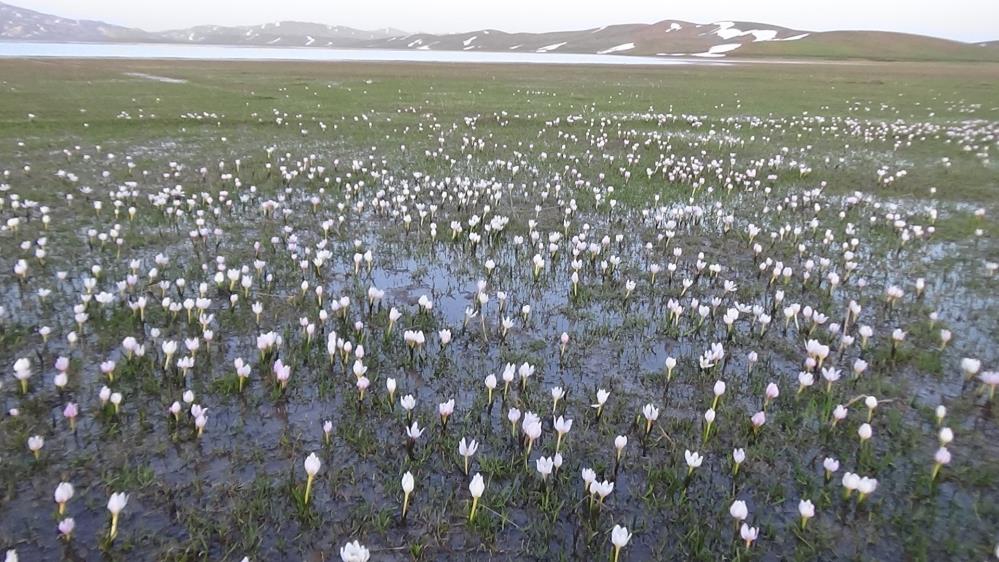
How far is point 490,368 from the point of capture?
6262 mm

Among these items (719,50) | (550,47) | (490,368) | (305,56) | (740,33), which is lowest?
(490,368)

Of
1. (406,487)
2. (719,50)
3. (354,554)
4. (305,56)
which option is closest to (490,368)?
(406,487)

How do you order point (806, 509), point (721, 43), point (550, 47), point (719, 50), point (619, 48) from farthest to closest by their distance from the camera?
point (550, 47) < point (619, 48) < point (721, 43) < point (719, 50) < point (806, 509)

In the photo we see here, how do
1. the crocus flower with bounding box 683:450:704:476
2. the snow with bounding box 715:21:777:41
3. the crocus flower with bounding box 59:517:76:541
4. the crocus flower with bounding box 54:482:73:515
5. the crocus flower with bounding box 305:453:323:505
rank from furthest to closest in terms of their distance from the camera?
1. the snow with bounding box 715:21:777:41
2. the crocus flower with bounding box 683:450:704:476
3. the crocus flower with bounding box 305:453:323:505
4. the crocus flower with bounding box 54:482:73:515
5. the crocus flower with bounding box 59:517:76:541

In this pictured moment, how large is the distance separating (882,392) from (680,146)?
15172 mm

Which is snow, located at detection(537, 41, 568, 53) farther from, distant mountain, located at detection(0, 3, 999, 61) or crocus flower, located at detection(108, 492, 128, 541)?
crocus flower, located at detection(108, 492, 128, 541)

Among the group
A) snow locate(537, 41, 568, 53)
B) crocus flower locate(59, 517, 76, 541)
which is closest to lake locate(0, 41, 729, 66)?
snow locate(537, 41, 568, 53)

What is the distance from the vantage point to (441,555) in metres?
3.99

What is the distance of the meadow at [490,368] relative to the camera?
4211mm

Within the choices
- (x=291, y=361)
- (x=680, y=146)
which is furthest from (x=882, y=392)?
(x=680, y=146)

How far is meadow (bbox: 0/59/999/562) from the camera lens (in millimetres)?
4211

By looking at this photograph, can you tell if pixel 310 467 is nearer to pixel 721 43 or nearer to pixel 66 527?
pixel 66 527

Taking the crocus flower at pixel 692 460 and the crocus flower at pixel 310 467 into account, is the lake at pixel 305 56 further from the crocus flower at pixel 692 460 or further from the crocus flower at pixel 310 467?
the crocus flower at pixel 692 460

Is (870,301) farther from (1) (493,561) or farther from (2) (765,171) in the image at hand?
(2) (765,171)
